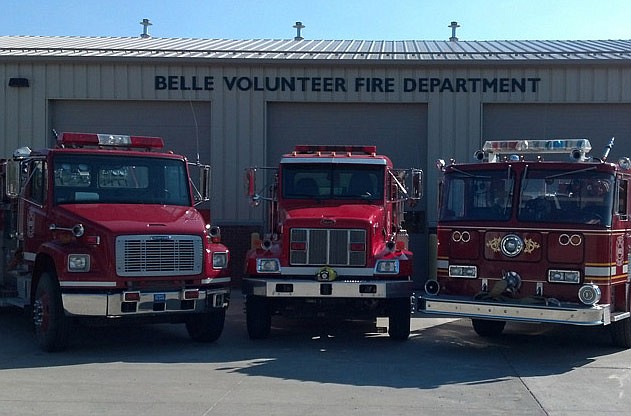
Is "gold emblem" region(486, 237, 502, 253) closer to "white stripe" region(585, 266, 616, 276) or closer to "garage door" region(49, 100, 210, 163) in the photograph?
"white stripe" region(585, 266, 616, 276)

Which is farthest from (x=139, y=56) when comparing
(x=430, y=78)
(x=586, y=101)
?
(x=586, y=101)

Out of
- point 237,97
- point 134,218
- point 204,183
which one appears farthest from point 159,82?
point 134,218

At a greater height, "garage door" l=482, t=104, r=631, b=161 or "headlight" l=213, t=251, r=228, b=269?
"garage door" l=482, t=104, r=631, b=161

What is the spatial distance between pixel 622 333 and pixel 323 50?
1140 cm

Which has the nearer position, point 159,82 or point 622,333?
point 622,333

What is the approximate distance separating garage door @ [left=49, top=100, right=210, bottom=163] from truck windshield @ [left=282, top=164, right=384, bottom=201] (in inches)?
260

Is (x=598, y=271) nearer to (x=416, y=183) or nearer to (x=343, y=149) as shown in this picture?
(x=416, y=183)

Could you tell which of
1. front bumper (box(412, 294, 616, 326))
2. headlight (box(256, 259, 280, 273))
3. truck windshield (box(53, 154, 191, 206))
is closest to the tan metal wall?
truck windshield (box(53, 154, 191, 206))

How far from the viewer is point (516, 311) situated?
10.8 m

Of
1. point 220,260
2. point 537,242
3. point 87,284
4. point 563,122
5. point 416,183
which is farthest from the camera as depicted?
point 563,122

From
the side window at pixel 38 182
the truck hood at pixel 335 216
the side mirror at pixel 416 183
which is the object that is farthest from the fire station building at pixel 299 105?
the side window at pixel 38 182

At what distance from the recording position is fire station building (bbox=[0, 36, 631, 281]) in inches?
744

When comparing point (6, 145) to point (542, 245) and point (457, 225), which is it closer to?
point (457, 225)

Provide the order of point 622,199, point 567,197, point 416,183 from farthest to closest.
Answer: point 416,183
point 622,199
point 567,197
